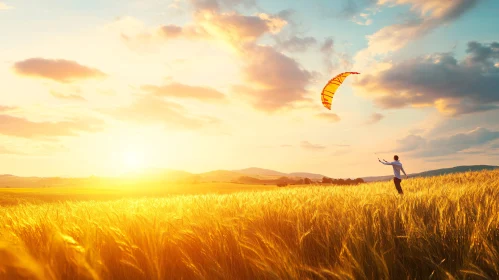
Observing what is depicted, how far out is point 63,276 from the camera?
2479 millimetres

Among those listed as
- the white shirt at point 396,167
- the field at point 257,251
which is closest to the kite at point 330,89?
the white shirt at point 396,167

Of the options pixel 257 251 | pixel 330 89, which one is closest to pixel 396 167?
pixel 330 89

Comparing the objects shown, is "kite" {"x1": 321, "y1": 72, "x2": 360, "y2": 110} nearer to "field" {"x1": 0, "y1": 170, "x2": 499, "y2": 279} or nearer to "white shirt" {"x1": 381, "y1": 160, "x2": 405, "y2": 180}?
"white shirt" {"x1": 381, "y1": 160, "x2": 405, "y2": 180}

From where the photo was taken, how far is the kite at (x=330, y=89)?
→ 802 inches

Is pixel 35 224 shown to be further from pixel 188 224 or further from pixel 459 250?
pixel 459 250

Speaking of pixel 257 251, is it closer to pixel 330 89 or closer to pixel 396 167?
pixel 396 167

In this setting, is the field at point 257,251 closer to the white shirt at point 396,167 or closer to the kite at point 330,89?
the white shirt at point 396,167

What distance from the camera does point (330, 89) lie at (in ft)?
70.6

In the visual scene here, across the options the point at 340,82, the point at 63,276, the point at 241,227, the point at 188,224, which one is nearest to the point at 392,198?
the point at 241,227

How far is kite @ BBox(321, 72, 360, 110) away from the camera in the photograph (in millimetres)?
20361

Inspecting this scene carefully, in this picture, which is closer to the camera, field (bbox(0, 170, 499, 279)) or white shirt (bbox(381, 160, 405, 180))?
field (bbox(0, 170, 499, 279))

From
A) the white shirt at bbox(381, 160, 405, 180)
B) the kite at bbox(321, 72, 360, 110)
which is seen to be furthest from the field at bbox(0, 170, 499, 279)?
the kite at bbox(321, 72, 360, 110)

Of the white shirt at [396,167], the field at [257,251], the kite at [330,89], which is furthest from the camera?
the kite at [330,89]

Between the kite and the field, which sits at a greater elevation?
the kite
